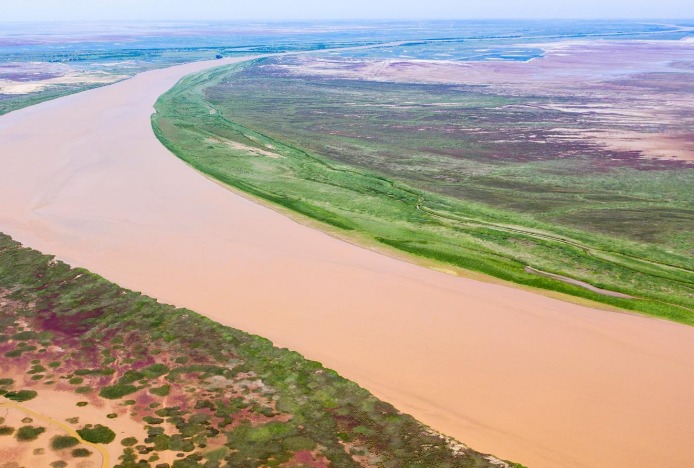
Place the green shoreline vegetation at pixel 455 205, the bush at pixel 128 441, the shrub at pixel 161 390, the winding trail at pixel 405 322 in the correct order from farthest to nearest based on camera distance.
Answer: the green shoreline vegetation at pixel 455 205
the shrub at pixel 161 390
the winding trail at pixel 405 322
the bush at pixel 128 441

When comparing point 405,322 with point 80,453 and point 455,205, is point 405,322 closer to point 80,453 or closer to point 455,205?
point 80,453

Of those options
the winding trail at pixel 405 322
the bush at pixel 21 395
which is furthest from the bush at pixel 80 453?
the winding trail at pixel 405 322

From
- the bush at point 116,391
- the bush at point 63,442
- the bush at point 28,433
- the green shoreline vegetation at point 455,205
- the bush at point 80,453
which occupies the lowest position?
the bush at point 80,453

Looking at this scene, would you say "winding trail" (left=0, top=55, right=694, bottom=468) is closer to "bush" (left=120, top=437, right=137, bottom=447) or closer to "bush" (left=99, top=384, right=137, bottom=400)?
"bush" (left=99, top=384, right=137, bottom=400)

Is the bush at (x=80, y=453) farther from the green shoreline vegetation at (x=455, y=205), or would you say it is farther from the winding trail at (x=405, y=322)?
the green shoreline vegetation at (x=455, y=205)

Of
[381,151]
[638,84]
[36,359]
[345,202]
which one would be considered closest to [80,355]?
[36,359]

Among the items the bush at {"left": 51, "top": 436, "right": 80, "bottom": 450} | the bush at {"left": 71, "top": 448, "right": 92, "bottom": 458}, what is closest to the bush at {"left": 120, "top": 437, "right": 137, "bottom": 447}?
the bush at {"left": 71, "top": 448, "right": 92, "bottom": 458}
